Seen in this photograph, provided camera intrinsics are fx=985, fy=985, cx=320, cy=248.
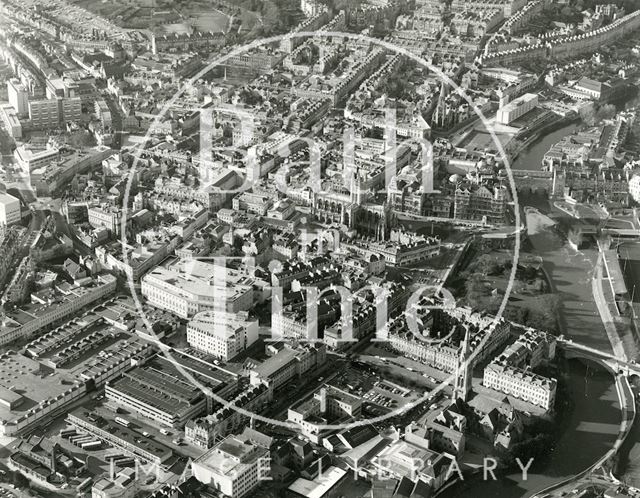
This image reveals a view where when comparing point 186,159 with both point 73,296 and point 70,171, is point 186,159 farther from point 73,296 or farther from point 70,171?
point 73,296

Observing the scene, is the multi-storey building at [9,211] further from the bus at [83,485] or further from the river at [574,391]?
the river at [574,391]

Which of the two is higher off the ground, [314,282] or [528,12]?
[528,12]

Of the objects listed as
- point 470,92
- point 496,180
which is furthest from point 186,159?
point 470,92

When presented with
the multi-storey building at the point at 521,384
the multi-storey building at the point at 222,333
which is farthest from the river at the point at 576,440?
the multi-storey building at the point at 222,333

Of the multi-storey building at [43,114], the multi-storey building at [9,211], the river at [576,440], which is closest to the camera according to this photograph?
the river at [576,440]

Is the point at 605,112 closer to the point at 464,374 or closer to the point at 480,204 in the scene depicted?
the point at 480,204

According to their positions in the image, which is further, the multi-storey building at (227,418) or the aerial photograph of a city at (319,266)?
the multi-storey building at (227,418)
